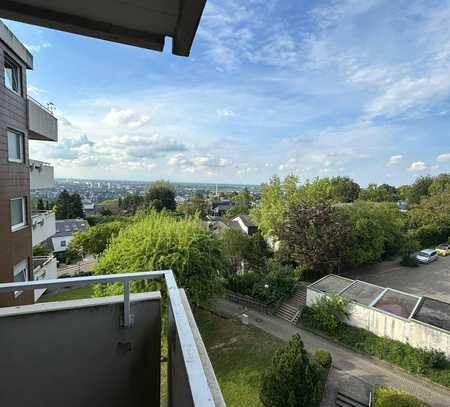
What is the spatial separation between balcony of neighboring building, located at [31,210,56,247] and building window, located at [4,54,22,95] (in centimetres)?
412

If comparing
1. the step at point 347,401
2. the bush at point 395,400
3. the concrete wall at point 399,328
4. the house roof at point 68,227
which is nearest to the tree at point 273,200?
the concrete wall at point 399,328

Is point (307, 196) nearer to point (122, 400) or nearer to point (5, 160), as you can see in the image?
point (5, 160)

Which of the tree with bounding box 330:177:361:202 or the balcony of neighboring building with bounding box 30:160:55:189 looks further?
the tree with bounding box 330:177:361:202

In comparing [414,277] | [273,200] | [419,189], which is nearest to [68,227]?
[273,200]

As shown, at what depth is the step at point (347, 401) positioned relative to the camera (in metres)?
9.15

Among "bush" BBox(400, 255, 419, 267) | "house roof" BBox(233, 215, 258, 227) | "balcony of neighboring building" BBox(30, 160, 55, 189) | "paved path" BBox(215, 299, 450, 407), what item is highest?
"balcony of neighboring building" BBox(30, 160, 55, 189)

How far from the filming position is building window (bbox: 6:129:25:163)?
7.03m

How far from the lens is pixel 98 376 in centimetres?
236

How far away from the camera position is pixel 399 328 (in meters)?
12.3

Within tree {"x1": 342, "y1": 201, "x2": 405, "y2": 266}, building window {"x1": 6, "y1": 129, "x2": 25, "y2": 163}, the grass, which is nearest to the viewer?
building window {"x1": 6, "y1": 129, "x2": 25, "y2": 163}

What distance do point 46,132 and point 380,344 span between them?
16.0 meters

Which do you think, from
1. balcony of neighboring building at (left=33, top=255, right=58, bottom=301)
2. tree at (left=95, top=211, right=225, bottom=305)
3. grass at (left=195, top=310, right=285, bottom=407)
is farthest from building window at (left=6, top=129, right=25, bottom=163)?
grass at (left=195, top=310, right=285, bottom=407)

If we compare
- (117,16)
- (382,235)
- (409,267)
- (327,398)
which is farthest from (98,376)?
(409,267)

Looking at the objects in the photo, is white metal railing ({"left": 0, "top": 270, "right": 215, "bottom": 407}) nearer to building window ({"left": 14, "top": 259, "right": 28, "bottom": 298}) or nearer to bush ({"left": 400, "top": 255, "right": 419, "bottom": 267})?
building window ({"left": 14, "top": 259, "right": 28, "bottom": 298})
